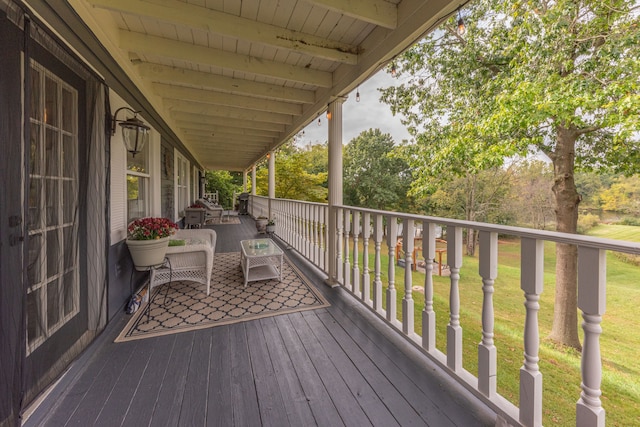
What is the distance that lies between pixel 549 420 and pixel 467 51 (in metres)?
6.58

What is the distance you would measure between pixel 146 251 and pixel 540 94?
19.2 ft

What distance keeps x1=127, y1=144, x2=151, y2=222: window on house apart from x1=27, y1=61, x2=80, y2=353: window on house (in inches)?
51.0

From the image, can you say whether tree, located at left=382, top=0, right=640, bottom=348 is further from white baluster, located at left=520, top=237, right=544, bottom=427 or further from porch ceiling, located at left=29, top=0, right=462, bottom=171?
white baluster, located at left=520, top=237, right=544, bottom=427

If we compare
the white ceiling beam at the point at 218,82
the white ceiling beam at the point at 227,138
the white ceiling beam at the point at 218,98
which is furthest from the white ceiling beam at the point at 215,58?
the white ceiling beam at the point at 227,138

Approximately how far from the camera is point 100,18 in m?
1.99

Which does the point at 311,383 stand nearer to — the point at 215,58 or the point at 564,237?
the point at 564,237

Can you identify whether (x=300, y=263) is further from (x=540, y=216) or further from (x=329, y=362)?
(x=540, y=216)

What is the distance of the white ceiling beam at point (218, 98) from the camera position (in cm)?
363

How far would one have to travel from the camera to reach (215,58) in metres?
2.68

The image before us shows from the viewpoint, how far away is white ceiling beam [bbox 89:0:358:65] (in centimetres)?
192

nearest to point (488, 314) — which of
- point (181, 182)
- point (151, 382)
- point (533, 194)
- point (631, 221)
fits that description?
point (151, 382)

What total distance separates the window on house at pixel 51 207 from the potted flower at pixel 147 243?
1.76 ft

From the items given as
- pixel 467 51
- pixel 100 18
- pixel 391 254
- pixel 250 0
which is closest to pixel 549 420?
pixel 391 254

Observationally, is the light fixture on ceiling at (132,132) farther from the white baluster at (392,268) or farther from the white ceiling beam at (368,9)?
the white baluster at (392,268)
